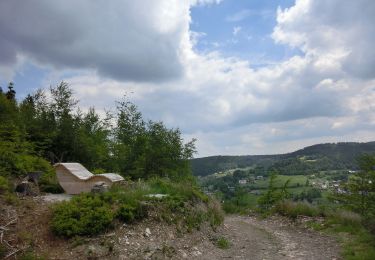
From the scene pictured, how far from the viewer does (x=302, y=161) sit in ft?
250

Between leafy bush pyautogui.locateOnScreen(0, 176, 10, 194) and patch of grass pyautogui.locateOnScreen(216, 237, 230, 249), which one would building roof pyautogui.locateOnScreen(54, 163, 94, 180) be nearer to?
leafy bush pyautogui.locateOnScreen(0, 176, 10, 194)

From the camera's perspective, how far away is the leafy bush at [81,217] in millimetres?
8695

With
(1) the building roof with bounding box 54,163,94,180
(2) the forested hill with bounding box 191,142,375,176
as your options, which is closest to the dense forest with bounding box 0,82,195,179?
(1) the building roof with bounding box 54,163,94,180

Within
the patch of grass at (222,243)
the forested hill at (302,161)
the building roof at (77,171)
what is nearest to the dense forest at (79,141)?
the building roof at (77,171)

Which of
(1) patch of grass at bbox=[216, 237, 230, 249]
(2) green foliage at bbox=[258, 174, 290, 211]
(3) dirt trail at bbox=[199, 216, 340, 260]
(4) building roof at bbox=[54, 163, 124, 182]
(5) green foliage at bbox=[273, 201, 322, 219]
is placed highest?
(4) building roof at bbox=[54, 163, 124, 182]

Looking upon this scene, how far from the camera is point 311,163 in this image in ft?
242

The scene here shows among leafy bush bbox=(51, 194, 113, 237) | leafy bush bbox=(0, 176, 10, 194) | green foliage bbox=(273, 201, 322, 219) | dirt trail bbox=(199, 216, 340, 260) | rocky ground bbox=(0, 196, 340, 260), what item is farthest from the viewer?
green foliage bbox=(273, 201, 322, 219)

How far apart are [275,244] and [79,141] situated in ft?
41.3

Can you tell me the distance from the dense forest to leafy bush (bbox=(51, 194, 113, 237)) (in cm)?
446

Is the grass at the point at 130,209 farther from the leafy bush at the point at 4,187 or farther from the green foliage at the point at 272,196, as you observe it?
the green foliage at the point at 272,196

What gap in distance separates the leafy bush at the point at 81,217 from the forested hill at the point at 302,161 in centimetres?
4758

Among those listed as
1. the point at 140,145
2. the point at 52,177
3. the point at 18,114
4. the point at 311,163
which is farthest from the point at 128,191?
the point at 311,163

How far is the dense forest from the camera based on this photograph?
1614cm

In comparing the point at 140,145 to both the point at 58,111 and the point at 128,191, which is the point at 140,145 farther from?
the point at 128,191
